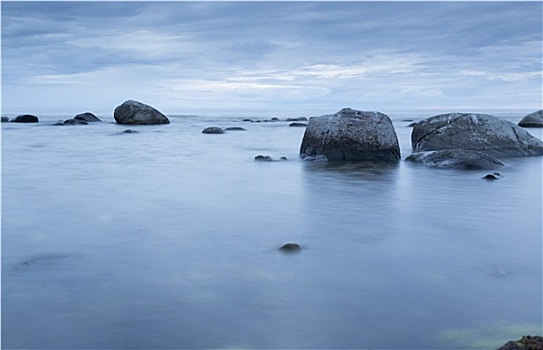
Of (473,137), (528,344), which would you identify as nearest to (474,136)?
(473,137)

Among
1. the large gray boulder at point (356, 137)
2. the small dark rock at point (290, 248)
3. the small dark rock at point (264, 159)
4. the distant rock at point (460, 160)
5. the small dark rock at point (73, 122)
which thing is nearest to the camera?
the small dark rock at point (290, 248)

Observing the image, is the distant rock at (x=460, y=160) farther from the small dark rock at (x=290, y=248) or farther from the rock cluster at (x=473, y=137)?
the small dark rock at (x=290, y=248)

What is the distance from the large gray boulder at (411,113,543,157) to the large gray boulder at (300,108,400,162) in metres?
1.34

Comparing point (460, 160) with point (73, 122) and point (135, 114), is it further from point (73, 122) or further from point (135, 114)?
point (73, 122)

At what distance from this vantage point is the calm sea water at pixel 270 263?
134 inches

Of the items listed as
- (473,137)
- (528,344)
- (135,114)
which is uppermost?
(135,114)

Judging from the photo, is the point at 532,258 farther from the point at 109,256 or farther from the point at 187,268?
the point at 109,256

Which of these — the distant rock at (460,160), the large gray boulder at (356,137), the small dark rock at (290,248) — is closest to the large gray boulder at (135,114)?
the large gray boulder at (356,137)

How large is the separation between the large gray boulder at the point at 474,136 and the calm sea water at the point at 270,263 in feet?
12.3

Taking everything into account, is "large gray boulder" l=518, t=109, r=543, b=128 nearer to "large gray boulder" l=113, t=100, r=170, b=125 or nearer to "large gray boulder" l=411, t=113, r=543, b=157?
"large gray boulder" l=411, t=113, r=543, b=157

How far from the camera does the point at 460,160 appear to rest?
11383 mm

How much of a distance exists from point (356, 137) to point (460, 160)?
2.19m

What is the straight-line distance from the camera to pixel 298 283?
4238 millimetres

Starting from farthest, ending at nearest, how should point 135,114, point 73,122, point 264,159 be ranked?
1. point 73,122
2. point 135,114
3. point 264,159
